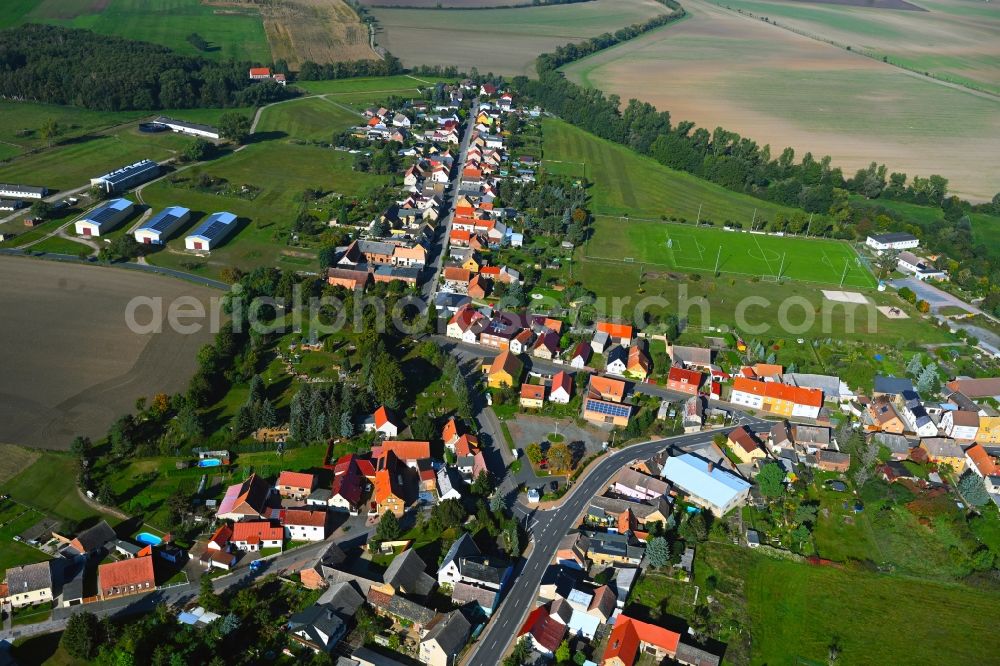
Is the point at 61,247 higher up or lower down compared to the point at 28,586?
higher up

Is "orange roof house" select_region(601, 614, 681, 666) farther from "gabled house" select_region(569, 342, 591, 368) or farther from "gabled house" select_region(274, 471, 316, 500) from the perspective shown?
"gabled house" select_region(569, 342, 591, 368)

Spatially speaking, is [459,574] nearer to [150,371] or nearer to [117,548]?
[117,548]

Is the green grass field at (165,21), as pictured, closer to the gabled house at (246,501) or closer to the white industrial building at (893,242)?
the white industrial building at (893,242)

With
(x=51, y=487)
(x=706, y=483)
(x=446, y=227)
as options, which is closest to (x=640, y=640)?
(x=706, y=483)

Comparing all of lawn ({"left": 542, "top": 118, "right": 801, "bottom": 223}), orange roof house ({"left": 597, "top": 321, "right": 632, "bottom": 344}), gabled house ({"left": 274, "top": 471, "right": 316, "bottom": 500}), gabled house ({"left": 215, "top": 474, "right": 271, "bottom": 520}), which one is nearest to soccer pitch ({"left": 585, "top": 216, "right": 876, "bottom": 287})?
lawn ({"left": 542, "top": 118, "right": 801, "bottom": 223})

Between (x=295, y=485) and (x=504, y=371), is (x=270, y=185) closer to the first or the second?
(x=504, y=371)

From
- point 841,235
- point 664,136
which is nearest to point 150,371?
point 841,235
